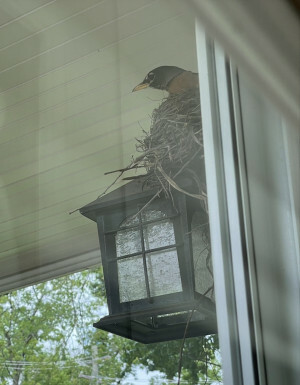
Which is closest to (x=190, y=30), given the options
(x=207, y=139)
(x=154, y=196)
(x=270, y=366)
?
(x=207, y=139)

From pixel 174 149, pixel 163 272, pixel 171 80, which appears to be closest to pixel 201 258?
pixel 163 272

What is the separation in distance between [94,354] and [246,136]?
1.49 ft

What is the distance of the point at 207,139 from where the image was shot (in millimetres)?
1055

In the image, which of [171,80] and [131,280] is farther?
[171,80]

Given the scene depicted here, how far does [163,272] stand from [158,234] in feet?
0.22

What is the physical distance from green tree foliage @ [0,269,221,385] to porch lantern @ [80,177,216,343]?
1.0 inches

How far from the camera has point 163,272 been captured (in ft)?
3.14

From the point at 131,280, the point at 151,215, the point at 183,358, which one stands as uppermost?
the point at 151,215

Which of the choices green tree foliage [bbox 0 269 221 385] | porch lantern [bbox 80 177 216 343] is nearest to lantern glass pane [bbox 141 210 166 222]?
porch lantern [bbox 80 177 216 343]

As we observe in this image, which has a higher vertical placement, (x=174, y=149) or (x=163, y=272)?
(x=174, y=149)

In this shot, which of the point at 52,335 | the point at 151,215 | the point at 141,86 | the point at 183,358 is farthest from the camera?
the point at 141,86

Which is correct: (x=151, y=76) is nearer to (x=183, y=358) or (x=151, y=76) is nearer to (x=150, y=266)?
(x=150, y=266)

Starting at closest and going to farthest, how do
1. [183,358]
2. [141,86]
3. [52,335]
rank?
→ [52,335] → [183,358] → [141,86]

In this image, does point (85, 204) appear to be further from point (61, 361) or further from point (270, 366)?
point (270, 366)
